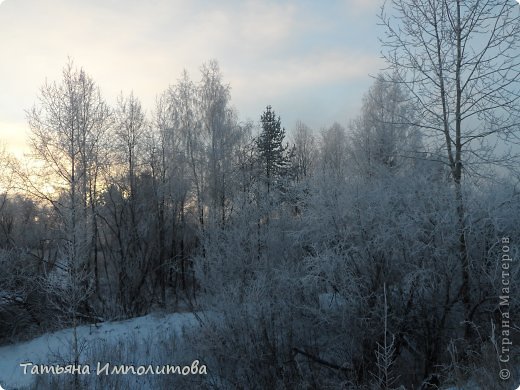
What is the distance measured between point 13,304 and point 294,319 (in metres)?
10.7

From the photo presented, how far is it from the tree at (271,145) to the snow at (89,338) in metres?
17.1

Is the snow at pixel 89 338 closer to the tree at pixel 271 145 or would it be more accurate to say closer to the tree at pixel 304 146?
the tree at pixel 271 145

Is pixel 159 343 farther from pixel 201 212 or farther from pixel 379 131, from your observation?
pixel 379 131

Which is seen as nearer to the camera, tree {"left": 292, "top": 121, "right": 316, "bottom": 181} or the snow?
the snow

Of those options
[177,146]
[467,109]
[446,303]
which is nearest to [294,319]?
[446,303]

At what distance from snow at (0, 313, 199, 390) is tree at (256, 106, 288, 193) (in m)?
17.1

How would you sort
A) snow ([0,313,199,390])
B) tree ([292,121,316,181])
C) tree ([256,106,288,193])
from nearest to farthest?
snow ([0,313,199,390]), tree ([256,106,288,193]), tree ([292,121,316,181])

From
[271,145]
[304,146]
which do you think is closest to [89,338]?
[271,145]

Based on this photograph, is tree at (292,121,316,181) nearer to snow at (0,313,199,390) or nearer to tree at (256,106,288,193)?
tree at (256,106,288,193)

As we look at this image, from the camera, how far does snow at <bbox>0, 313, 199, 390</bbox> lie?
35.6 ft

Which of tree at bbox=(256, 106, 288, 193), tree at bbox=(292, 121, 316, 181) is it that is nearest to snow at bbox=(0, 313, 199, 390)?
tree at bbox=(256, 106, 288, 193)

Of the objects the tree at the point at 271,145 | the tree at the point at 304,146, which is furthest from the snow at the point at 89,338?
the tree at the point at 304,146

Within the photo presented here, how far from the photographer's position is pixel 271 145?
30922 mm

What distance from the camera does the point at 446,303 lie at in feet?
25.5
